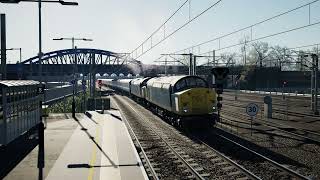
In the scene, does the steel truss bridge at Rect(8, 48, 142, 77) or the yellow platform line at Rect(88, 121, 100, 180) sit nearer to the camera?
the yellow platform line at Rect(88, 121, 100, 180)

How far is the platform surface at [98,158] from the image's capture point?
1296cm

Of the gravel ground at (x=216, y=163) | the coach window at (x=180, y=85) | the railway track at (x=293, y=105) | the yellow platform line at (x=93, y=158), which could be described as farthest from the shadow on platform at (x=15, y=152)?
the railway track at (x=293, y=105)

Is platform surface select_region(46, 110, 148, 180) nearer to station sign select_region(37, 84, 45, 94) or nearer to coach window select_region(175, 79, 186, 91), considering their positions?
station sign select_region(37, 84, 45, 94)

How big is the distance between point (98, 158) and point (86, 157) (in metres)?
0.52

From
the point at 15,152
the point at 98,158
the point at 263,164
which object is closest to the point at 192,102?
the point at 98,158

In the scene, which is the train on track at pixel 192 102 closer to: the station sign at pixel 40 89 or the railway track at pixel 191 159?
the railway track at pixel 191 159

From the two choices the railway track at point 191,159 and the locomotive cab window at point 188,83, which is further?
the locomotive cab window at point 188,83

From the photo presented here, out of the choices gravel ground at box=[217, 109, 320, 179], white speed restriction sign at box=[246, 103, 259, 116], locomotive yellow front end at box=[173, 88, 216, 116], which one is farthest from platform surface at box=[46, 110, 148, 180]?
white speed restriction sign at box=[246, 103, 259, 116]

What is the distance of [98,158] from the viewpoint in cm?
1570

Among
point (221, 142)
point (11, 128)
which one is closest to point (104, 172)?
point (11, 128)

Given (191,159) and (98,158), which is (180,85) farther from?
(98,158)

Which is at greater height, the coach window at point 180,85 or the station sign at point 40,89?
the coach window at point 180,85

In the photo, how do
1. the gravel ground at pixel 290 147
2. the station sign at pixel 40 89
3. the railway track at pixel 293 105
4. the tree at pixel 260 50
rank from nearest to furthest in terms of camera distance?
1. the gravel ground at pixel 290 147
2. the station sign at pixel 40 89
3. the railway track at pixel 293 105
4. the tree at pixel 260 50

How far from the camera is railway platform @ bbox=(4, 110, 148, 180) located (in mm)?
13000
